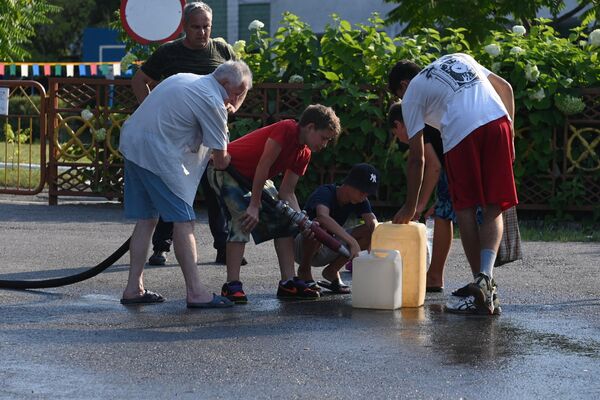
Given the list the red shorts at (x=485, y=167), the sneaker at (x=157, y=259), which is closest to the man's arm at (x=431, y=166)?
the red shorts at (x=485, y=167)

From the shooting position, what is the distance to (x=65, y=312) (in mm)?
7895

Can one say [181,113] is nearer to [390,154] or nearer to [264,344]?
[264,344]

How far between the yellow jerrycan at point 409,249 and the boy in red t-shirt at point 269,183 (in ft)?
1.91

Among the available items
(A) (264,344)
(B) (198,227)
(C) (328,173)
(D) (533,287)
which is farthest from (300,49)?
(A) (264,344)

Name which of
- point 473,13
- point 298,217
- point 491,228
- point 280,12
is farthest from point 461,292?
point 280,12

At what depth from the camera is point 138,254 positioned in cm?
820

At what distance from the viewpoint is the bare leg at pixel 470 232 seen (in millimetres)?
8148

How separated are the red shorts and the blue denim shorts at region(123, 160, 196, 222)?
1596 millimetres

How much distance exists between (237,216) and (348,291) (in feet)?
3.42

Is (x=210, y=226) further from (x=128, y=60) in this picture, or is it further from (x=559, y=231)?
(x=128, y=60)

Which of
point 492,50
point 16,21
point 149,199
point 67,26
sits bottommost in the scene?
point 149,199

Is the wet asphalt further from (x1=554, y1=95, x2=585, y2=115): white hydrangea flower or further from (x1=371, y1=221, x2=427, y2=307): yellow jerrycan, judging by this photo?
(x1=554, y1=95, x2=585, y2=115): white hydrangea flower

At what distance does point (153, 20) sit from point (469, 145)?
6.19 metres

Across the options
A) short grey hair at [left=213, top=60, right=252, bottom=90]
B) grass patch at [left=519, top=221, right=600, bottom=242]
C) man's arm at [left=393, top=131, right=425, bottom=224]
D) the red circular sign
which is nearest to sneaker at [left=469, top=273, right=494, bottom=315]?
man's arm at [left=393, top=131, right=425, bottom=224]
